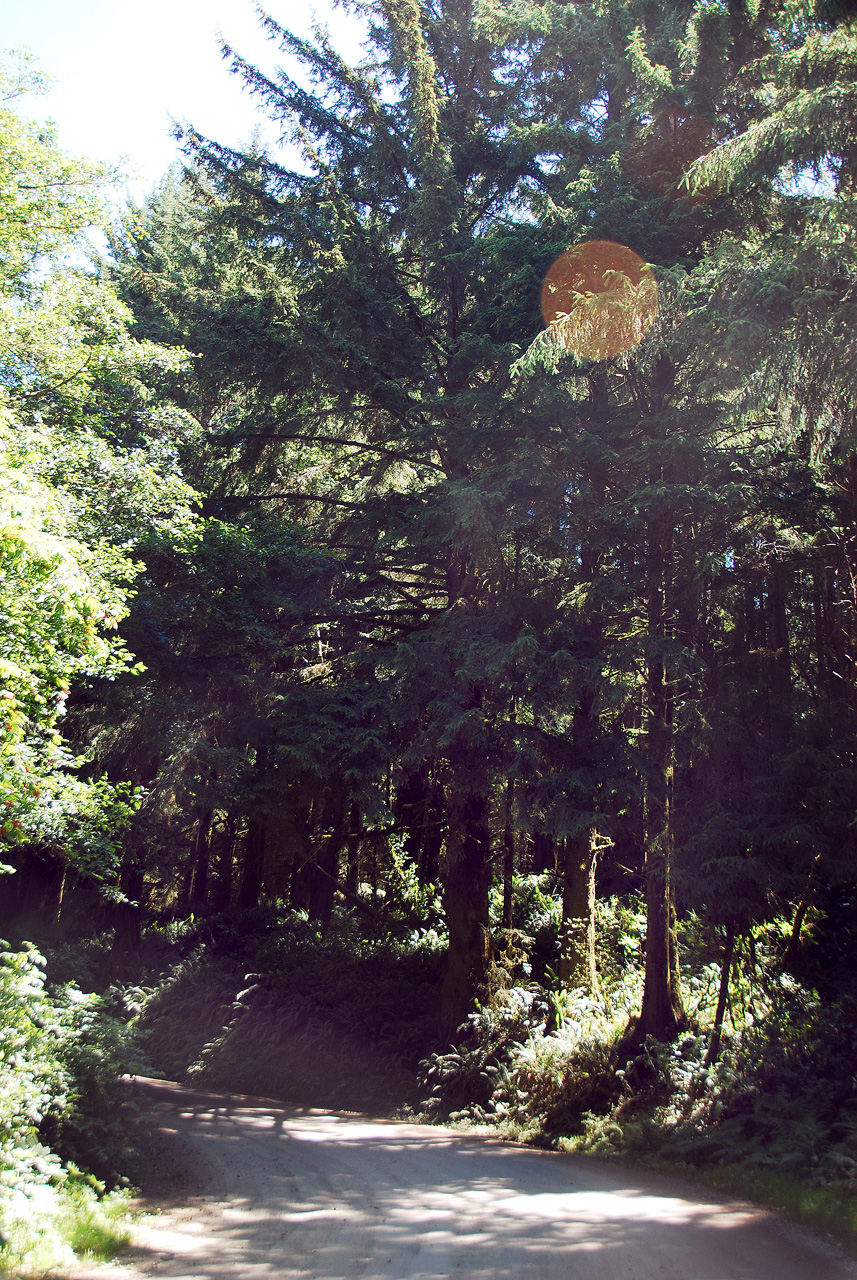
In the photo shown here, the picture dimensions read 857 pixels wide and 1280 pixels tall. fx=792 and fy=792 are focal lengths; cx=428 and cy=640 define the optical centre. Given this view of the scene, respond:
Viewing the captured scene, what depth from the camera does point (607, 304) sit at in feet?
30.5

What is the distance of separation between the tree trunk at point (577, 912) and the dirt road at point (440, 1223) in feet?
12.0

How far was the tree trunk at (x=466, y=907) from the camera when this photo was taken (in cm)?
1177

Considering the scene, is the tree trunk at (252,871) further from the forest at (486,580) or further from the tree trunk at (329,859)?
the forest at (486,580)

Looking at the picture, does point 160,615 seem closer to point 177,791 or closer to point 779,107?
point 177,791

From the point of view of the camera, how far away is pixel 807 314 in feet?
24.3

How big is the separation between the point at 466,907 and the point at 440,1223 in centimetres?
615

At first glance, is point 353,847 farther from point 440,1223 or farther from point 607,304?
point 607,304

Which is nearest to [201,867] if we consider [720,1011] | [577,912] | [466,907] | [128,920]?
[128,920]

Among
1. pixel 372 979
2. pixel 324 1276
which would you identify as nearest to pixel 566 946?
pixel 372 979

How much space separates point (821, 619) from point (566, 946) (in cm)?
641

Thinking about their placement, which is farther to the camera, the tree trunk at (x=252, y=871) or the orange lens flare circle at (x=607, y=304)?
the tree trunk at (x=252, y=871)

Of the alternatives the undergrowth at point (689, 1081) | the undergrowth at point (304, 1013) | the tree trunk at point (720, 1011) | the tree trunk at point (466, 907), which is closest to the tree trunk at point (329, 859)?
the undergrowth at point (304, 1013)

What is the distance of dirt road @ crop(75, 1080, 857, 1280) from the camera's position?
5.04m

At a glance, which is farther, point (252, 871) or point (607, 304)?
point (252, 871)
